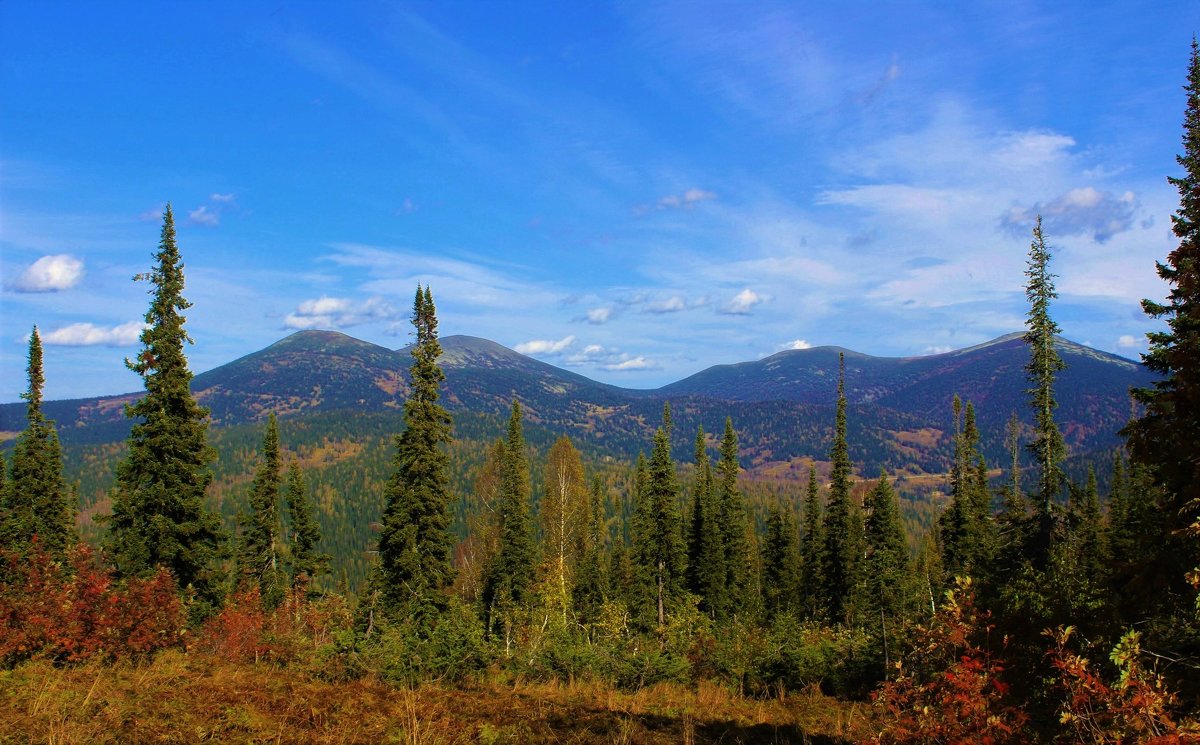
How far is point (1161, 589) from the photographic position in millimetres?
8352

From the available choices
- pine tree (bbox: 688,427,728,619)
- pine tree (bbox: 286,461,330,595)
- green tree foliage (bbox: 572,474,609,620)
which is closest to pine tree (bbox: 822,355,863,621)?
pine tree (bbox: 688,427,728,619)

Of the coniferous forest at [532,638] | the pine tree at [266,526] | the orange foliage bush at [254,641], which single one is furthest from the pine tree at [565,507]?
the orange foliage bush at [254,641]

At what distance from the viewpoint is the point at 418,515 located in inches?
1242

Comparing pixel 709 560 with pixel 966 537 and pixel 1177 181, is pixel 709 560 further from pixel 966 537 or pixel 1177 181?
pixel 1177 181

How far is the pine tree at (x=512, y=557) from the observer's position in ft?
165

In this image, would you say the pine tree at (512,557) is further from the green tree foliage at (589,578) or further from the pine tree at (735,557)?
the pine tree at (735,557)

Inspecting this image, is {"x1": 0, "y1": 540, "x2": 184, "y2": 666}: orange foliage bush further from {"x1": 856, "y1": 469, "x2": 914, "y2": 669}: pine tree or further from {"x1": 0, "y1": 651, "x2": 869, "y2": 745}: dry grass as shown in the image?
{"x1": 856, "y1": 469, "x2": 914, "y2": 669}: pine tree

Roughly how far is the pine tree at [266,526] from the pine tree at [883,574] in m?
40.2

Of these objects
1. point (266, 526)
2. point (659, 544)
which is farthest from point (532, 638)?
point (266, 526)

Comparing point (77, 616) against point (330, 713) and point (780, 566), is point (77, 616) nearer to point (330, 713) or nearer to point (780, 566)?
point (330, 713)

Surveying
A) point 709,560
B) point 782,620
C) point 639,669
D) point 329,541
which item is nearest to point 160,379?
point 639,669

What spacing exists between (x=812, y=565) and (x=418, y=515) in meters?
48.4

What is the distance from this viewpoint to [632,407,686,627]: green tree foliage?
176ft

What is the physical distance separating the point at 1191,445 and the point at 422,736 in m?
10.2
